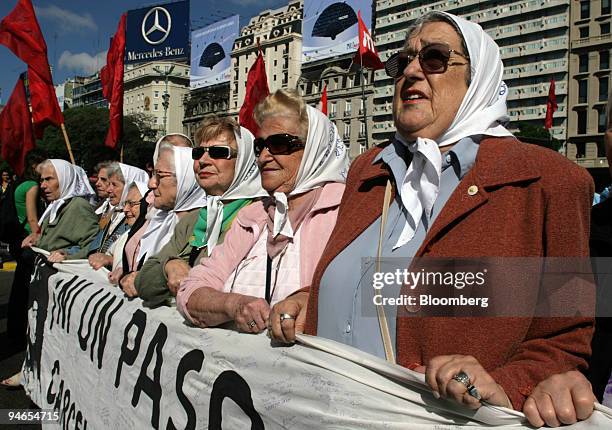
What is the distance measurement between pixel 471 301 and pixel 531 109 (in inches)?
2738

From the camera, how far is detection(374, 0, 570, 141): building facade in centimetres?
6319

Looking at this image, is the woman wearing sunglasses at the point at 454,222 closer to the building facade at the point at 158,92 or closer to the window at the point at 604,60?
the window at the point at 604,60

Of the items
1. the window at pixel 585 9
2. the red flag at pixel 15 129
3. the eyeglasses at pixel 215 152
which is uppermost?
the window at pixel 585 9

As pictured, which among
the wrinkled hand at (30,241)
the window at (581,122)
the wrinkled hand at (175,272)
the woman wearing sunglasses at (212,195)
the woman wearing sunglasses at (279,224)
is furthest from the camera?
the window at (581,122)

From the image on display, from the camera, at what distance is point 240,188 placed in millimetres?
3484

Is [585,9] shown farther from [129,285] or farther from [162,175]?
[129,285]

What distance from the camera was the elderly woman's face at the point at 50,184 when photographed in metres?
6.37

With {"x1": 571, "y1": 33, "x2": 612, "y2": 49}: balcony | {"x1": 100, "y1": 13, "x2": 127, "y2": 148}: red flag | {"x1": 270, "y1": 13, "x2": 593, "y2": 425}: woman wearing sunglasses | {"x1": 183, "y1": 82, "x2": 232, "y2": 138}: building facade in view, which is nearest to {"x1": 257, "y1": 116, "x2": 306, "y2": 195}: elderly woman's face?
{"x1": 270, "y1": 13, "x2": 593, "y2": 425}: woman wearing sunglasses

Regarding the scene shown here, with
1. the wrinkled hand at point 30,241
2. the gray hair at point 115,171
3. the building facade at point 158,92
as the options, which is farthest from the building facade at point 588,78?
the building facade at point 158,92

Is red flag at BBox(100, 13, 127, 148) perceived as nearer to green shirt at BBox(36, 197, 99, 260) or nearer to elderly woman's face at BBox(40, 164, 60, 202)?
elderly woman's face at BBox(40, 164, 60, 202)

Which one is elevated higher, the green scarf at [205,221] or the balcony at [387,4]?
the balcony at [387,4]

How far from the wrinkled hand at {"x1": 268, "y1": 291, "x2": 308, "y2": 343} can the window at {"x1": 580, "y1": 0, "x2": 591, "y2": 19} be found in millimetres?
69085

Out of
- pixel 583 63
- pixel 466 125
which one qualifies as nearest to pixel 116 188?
pixel 466 125

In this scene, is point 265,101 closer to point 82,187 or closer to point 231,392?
point 231,392
